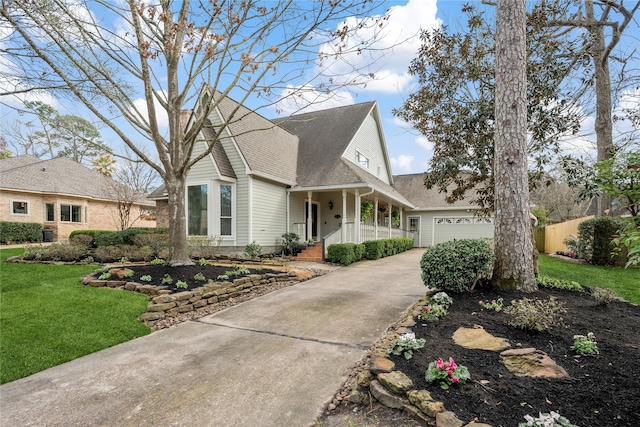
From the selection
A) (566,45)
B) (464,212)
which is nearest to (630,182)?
(566,45)

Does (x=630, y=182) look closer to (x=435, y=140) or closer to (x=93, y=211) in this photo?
(x=435, y=140)

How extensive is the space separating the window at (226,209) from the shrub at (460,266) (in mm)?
8348

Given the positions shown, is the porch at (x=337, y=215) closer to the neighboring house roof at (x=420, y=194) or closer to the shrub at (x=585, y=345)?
the neighboring house roof at (x=420, y=194)

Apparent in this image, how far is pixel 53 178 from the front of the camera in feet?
67.4

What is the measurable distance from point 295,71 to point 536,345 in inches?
251

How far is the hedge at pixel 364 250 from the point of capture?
11.0m

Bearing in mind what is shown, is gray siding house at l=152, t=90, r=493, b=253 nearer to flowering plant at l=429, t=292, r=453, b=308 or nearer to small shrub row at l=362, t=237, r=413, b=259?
small shrub row at l=362, t=237, r=413, b=259

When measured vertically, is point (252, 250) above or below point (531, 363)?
above

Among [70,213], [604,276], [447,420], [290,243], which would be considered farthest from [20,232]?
[604,276]

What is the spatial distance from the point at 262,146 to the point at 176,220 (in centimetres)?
686

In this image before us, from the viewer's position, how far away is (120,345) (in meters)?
4.05

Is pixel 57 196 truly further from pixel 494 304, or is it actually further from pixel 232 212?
pixel 494 304

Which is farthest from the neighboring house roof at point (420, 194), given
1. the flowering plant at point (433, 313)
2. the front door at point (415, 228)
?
the flowering plant at point (433, 313)

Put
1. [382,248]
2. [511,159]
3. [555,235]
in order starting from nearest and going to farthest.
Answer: [511,159] → [382,248] → [555,235]
